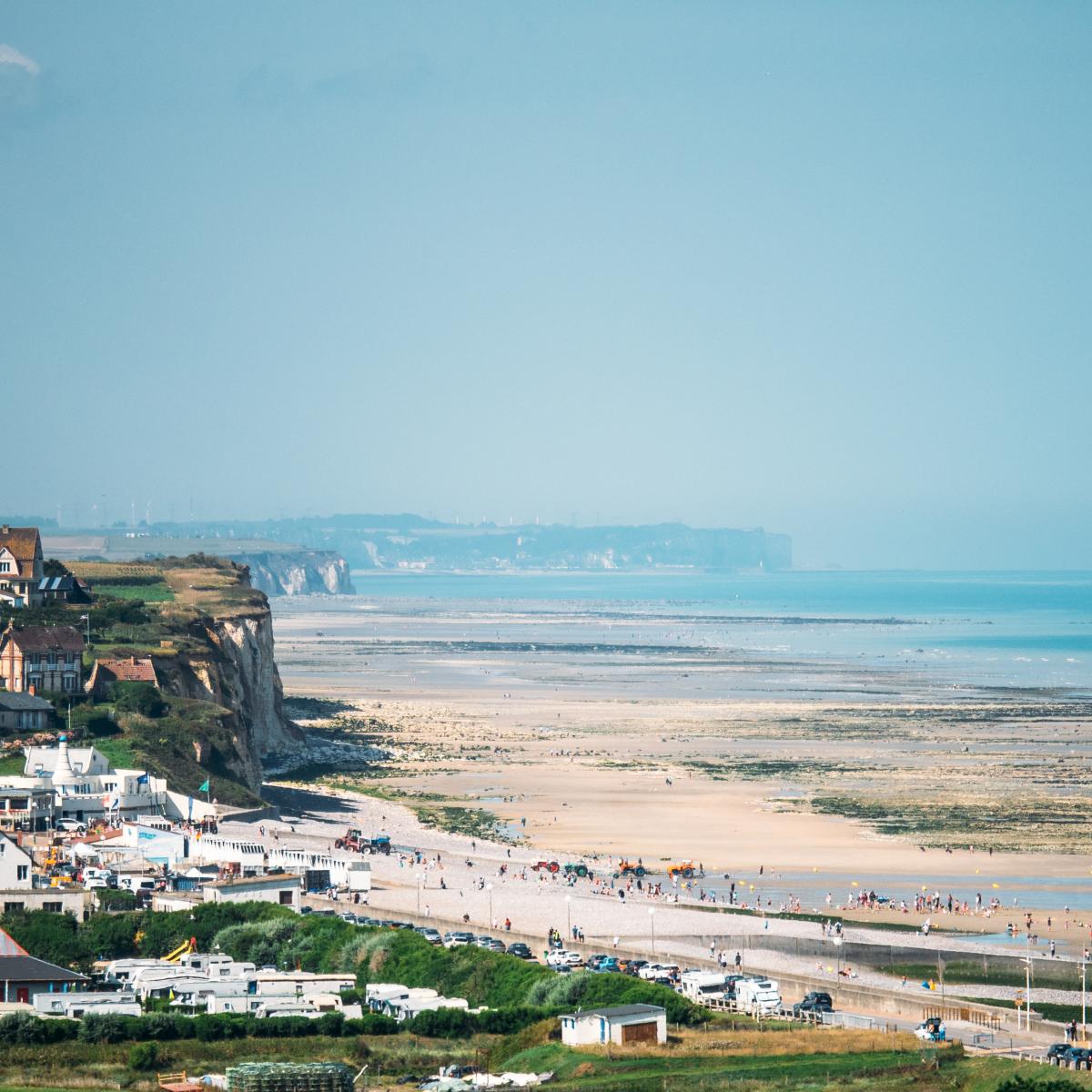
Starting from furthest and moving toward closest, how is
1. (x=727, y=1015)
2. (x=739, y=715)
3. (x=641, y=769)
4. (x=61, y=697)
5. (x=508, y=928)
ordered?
1. (x=739, y=715)
2. (x=641, y=769)
3. (x=61, y=697)
4. (x=508, y=928)
5. (x=727, y=1015)

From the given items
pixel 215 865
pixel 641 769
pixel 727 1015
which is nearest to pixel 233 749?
pixel 641 769

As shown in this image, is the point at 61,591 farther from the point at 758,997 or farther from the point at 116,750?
the point at 758,997

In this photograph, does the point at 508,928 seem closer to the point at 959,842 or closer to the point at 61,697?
the point at 959,842

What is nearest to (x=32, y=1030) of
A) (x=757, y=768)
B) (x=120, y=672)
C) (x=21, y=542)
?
(x=120, y=672)

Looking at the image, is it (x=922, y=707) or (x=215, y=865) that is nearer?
(x=215, y=865)

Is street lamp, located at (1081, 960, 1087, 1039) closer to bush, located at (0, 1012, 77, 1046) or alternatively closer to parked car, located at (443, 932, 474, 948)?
parked car, located at (443, 932, 474, 948)

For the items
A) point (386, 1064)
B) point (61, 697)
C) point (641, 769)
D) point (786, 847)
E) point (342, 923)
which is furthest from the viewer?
point (641, 769)

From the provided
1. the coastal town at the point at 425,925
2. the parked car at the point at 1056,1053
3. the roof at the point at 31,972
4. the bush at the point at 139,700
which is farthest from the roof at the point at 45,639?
the parked car at the point at 1056,1053
